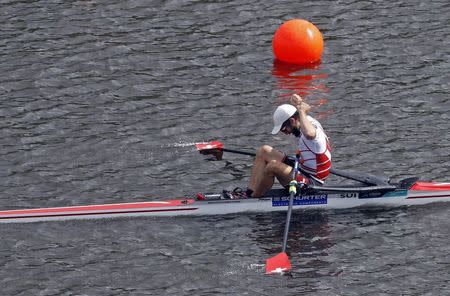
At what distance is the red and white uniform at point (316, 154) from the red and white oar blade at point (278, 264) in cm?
263

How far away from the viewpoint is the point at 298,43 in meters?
29.3

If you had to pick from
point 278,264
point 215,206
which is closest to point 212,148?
point 215,206

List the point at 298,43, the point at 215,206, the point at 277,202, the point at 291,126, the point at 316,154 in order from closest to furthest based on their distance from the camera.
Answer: the point at 291,126, the point at 316,154, the point at 215,206, the point at 277,202, the point at 298,43

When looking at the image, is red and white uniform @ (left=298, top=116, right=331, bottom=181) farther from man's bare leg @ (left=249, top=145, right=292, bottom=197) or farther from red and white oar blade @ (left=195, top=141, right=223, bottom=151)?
→ red and white oar blade @ (left=195, top=141, right=223, bottom=151)

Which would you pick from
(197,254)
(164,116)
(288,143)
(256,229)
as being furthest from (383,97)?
(197,254)

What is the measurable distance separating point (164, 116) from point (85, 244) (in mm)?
6752

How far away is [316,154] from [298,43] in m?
8.59

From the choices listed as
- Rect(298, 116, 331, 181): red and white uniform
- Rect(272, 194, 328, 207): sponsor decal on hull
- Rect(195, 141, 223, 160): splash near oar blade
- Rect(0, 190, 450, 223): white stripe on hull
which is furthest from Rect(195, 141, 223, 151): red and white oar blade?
Rect(298, 116, 331, 181): red and white uniform

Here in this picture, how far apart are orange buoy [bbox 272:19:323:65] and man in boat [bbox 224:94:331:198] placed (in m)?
8.04

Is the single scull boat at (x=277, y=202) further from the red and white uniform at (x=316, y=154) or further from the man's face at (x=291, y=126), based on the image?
the man's face at (x=291, y=126)

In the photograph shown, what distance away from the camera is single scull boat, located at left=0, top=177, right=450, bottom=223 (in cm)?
2139

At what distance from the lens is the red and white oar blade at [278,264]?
19203 mm

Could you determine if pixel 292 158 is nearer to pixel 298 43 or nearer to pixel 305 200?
pixel 305 200

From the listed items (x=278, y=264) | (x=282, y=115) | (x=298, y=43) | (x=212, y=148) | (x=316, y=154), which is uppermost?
(x=298, y=43)
